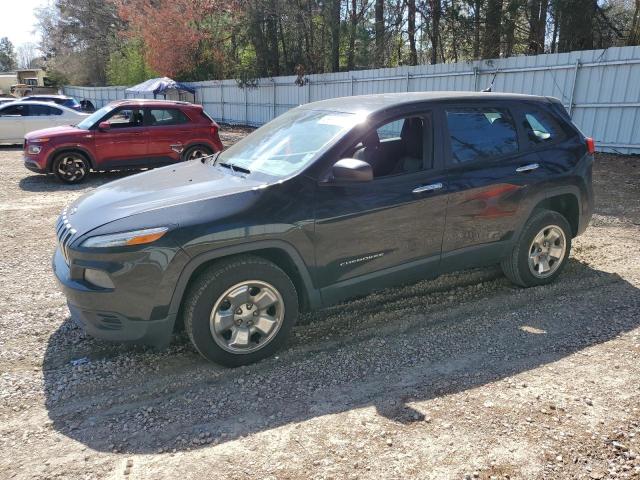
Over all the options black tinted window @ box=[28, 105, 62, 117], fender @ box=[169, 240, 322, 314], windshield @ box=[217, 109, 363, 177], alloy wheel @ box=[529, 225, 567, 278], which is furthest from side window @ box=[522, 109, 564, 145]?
black tinted window @ box=[28, 105, 62, 117]

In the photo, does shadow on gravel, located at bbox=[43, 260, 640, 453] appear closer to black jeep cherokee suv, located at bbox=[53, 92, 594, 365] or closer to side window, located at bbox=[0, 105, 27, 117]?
black jeep cherokee suv, located at bbox=[53, 92, 594, 365]

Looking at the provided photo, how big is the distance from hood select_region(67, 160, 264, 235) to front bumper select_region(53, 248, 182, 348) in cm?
42

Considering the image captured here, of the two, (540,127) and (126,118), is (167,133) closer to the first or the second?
(126,118)

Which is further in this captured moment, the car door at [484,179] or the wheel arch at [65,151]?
the wheel arch at [65,151]

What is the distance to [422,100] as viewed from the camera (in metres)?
4.28

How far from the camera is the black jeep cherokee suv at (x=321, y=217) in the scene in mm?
3322

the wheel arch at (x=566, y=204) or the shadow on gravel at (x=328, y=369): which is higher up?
the wheel arch at (x=566, y=204)

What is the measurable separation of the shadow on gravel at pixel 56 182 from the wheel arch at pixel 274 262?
8.23m

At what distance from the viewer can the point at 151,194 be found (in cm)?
373

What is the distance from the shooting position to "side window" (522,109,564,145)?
15.7 ft

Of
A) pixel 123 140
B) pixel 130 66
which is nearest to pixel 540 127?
pixel 123 140

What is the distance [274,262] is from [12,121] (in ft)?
54.1

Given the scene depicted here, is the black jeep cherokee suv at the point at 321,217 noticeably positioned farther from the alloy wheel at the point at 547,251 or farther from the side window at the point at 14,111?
the side window at the point at 14,111

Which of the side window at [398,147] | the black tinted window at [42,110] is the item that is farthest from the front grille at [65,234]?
the black tinted window at [42,110]
